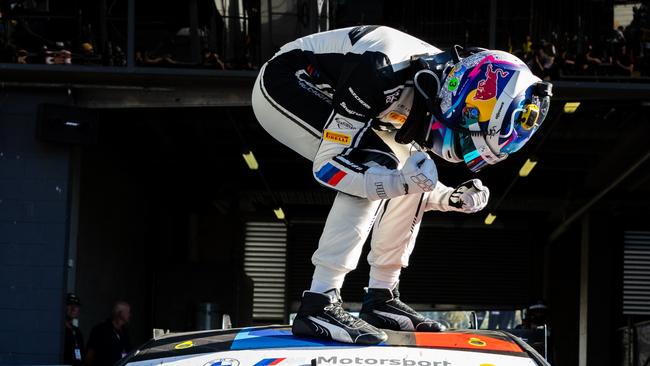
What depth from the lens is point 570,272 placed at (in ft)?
70.4

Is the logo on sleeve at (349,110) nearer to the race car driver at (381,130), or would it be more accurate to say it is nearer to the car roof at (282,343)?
the race car driver at (381,130)

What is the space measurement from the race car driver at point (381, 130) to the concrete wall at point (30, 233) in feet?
23.4

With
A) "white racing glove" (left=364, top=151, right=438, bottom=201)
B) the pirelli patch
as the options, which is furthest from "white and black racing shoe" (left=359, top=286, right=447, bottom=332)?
the pirelli patch

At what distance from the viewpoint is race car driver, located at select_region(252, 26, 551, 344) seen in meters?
3.62

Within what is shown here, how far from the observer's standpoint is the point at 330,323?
3670 millimetres

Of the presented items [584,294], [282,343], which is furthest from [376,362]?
[584,294]

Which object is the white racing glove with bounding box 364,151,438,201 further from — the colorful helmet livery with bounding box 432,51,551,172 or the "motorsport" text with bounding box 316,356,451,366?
the "motorsport" text with bounding box 316,356,451,366

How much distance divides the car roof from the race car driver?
123 millimetres

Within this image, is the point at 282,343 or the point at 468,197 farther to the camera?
the point at 468,197

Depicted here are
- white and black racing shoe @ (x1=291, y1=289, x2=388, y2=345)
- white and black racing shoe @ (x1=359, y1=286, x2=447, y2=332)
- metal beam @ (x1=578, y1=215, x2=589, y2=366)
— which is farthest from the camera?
metal beam @ (x1=578, y1=215, x2=589, y2=366)

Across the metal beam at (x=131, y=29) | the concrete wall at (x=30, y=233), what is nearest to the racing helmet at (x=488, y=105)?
the metal beam at (x=131, y=29)

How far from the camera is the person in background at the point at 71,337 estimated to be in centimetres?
1093

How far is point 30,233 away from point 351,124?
7763 millimetres

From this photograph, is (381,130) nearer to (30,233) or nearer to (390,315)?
(390,315)
